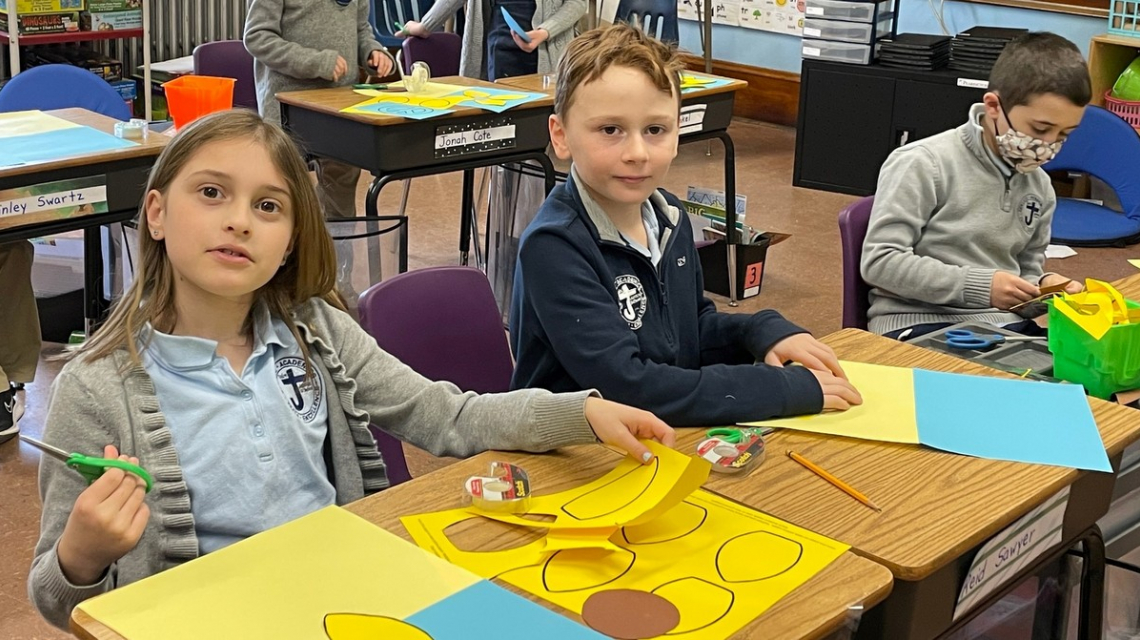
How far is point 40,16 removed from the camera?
5.70 metres

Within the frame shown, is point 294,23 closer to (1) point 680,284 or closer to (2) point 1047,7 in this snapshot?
(1) point 680,284

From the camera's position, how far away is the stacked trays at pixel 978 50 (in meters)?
5.07

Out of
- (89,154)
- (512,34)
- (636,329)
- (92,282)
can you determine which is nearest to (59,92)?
(92,282)

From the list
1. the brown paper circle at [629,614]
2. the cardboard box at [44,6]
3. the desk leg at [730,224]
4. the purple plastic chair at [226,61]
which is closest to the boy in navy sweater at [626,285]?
the brown paper circle at [629,614]

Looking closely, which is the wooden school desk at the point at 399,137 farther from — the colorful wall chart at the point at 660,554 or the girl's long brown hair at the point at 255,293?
the colorful wall chart at the point at 660,554

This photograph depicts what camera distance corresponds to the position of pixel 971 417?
1562 millimetres

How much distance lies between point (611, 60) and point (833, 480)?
64 centimetres

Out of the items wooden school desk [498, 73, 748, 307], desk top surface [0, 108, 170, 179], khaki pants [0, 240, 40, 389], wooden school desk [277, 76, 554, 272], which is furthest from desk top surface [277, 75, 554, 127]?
khaki pants [0, 240, 40, 389]

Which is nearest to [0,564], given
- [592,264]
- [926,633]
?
[592,264]

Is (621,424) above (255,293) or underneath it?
underneath

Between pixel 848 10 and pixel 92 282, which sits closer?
pixel 92 282

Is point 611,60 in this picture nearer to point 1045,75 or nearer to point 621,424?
point 621,424

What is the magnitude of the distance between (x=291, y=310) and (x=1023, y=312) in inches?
50.2

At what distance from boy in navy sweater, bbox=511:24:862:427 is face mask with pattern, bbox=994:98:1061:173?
0.82 meters
